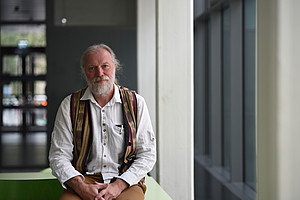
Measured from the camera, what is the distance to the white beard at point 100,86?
95.7 inches

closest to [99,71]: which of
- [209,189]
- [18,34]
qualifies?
[209,189]

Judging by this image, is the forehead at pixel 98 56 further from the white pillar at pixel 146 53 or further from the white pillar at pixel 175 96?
the white pillar at pixel 146 53

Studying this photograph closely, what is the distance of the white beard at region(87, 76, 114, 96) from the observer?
2.43 m

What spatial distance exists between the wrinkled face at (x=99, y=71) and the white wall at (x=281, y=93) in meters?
1.02

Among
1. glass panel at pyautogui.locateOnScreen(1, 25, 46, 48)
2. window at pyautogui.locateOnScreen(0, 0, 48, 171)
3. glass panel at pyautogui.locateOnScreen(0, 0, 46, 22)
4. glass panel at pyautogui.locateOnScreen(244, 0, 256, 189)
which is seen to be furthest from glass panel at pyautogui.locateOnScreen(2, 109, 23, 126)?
glass panel at pyautogui.locateOnScreen(244, 0, 256, 189)

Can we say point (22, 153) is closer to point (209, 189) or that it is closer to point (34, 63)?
point (34, 63)

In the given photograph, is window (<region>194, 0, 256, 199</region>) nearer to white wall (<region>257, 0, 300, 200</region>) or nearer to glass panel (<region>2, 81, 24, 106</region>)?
white wall (<region>257, 0, 300, 200</region>)

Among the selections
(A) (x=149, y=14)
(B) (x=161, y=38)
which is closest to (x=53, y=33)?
(A) (x=149, y=14)

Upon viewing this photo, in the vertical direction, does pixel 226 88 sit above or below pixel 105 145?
above

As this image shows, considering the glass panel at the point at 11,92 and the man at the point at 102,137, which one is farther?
the glass panel at the point at 11,92

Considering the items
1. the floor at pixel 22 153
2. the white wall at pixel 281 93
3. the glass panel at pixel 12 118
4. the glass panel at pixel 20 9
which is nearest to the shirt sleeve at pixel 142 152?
the white wall at pixel 281 93

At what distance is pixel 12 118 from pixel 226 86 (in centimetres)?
438

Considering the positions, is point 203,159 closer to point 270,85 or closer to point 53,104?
point 53,104

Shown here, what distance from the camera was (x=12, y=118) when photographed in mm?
8953
